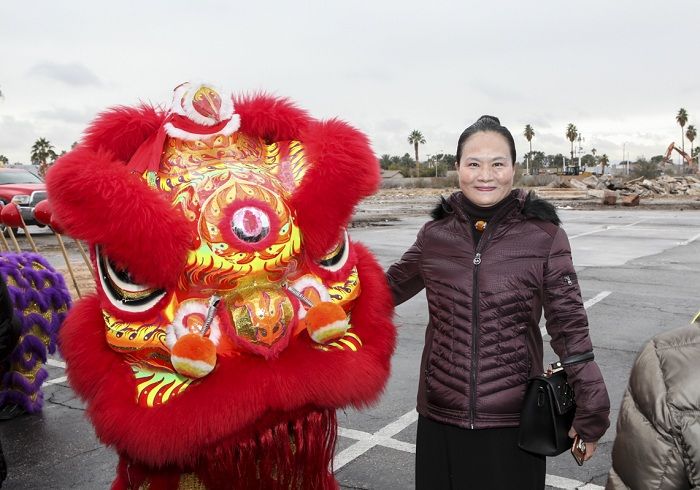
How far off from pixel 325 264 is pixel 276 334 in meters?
0.37

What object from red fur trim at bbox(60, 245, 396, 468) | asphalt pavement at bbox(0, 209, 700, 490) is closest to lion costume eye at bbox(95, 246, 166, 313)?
red fur trim at bbox(60, 245, 396, 468)

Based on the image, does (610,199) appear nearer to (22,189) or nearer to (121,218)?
(22,189)

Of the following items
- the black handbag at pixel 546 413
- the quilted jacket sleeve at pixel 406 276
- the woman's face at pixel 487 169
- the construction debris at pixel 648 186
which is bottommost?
the construction debris at pixel 648 186

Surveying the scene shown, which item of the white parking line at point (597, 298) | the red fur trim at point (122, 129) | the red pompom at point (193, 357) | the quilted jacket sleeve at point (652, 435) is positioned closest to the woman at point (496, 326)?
the quilted jacket sleeve at point (652, 435)

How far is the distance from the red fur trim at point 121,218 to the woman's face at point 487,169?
985 millimetres

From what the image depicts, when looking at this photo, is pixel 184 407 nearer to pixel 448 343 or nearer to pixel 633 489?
pixel 448 343

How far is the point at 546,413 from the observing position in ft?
7.09

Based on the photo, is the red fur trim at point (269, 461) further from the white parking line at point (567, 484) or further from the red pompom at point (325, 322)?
the white parking line at point (567, 484)

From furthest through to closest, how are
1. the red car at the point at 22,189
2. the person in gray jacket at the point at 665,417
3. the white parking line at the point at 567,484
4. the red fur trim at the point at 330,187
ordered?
the red car at the point at 22,189, the white parking line at the point at 567,484, the red fur trim at the point at 330,187, the person in gray jacket at the point at 665,417

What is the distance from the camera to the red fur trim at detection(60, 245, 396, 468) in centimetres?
202

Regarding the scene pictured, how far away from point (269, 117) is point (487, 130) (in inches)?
32.6

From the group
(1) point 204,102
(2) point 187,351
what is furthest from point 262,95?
(2) point 187,351

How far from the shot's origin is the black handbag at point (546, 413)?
2158mm

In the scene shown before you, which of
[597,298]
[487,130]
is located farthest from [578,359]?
[597,298]
